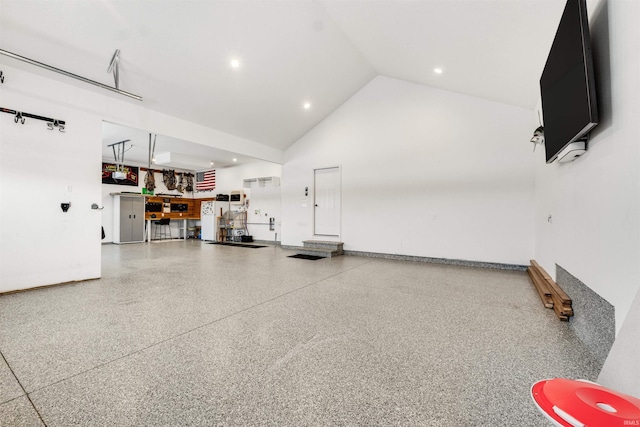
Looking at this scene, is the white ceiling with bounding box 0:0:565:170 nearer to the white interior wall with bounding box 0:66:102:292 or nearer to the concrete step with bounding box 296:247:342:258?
the white interior wall with bounding box 0:66:102:292

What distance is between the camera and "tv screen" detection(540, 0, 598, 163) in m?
1.75

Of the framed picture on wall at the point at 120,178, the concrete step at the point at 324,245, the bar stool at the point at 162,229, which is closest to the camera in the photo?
the concrete step at the point at 324,245

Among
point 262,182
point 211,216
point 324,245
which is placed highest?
point 262,182

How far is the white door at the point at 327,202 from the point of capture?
7.70m

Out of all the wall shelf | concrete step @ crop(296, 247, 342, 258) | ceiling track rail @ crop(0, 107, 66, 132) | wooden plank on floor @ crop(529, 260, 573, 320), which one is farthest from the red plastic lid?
the wall shelf

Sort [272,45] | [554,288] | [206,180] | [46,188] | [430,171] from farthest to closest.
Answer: [206,180] < [430,171] < [272,45] < [46,188] < [554,288]

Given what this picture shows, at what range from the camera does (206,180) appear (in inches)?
488

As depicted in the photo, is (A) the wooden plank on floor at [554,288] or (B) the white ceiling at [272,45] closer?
(A) the wooden plank on floor at [554,288]

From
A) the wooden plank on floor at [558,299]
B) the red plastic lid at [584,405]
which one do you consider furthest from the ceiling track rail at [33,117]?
the wooden plank on floor at [558,299]

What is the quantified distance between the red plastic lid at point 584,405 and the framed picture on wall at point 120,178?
39.0 ft

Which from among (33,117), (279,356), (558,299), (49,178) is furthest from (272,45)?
(558,299)

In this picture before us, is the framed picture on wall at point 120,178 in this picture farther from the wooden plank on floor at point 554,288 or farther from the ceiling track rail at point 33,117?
the wooden plank on floor at point 554,288

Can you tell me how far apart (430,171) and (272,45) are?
4.17 metres

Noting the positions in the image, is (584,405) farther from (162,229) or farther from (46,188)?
(162,229)
